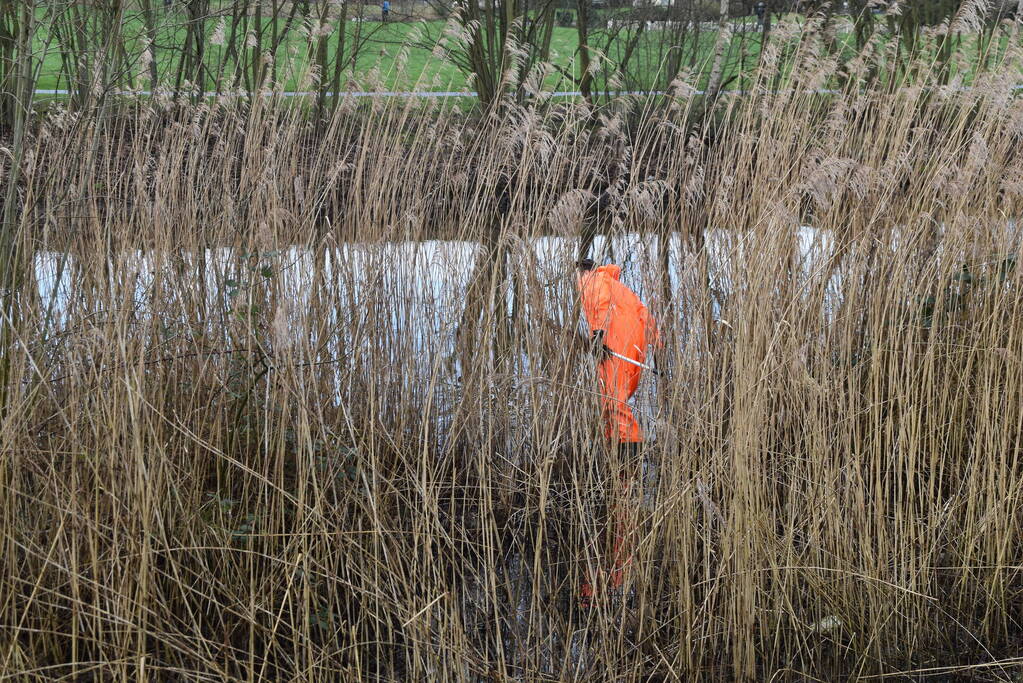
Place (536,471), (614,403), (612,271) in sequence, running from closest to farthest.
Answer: (614,403), (536,471), (612,271)

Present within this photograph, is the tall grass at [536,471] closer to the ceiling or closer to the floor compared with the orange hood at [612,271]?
closer to the floor

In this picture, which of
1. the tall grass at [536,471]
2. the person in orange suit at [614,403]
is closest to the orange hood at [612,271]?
the person in orange suit at [614,403]

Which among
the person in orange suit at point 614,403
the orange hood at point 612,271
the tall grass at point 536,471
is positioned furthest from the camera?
the orange hood at point 612,271

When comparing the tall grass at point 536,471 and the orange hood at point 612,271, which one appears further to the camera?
the orange hood at point 612,271

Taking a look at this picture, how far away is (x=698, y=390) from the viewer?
1.94m

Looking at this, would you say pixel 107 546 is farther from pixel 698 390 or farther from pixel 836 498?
pixel 836 498

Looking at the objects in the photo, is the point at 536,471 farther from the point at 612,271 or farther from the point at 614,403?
the point at 612,271

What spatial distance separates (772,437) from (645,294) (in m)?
0.46

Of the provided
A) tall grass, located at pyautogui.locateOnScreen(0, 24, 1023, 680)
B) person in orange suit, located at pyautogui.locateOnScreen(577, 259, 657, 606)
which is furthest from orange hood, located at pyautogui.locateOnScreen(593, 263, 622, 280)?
tall grass, located at pyautogui.locateOnScreen(0, 24, 1023, 680)

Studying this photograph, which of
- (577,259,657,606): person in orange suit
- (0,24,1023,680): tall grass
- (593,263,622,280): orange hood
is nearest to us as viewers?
(0,24,1023,680): tall grass

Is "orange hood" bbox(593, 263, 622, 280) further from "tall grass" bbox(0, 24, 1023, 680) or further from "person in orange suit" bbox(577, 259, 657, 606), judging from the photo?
"tall grass" bbox(0, 24, 1023, 680)

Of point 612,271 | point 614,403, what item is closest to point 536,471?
point 614,403

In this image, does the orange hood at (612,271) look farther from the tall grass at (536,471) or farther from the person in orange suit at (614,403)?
the tall grass at (536,471)

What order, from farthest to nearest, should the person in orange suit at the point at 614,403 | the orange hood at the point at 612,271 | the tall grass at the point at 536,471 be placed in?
the orange hood at the point at 612,271 → the person in orange suit at the point at 614,403 → the tall grass at the point at 536,471
